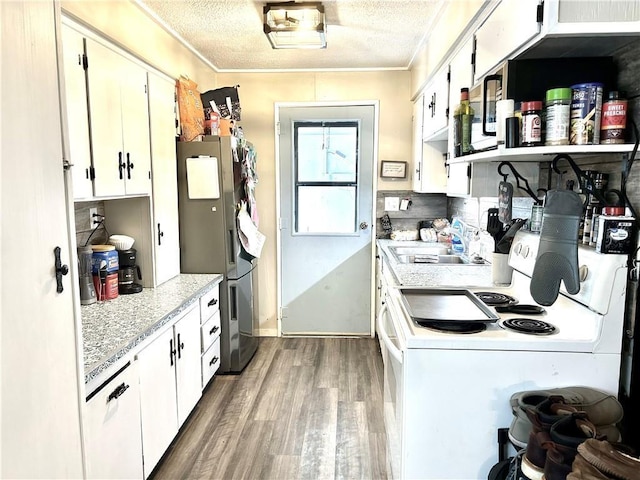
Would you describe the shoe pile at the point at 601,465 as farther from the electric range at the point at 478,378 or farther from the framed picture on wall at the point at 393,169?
the framed picture on wall at the point at 393,169

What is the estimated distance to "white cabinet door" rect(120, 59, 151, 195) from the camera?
2398 millimetres

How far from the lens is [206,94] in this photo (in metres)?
3.48

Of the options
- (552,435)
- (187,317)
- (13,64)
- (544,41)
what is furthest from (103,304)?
(544,41)

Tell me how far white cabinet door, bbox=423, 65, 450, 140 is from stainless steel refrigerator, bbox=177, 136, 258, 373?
53.9 inches

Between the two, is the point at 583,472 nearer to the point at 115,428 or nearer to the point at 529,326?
the point at 529,326

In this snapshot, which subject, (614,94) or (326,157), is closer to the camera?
(614,94)

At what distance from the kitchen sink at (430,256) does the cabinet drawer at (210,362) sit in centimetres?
140

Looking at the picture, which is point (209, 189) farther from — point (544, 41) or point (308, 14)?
point (544, 41)

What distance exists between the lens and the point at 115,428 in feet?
5.89

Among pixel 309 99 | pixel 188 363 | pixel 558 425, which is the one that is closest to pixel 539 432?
pixel 558 425

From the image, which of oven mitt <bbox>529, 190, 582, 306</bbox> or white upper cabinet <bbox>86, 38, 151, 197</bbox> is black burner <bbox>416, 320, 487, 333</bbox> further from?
white upper cabinet <bbox>86, 38, 151, 197</bbox>

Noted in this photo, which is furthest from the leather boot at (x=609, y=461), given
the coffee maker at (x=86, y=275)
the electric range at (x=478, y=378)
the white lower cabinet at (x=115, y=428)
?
the coffee maker at (x=86, y=275)

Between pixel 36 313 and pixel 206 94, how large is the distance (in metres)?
2.69

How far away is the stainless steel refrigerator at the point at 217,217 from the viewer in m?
3.16
